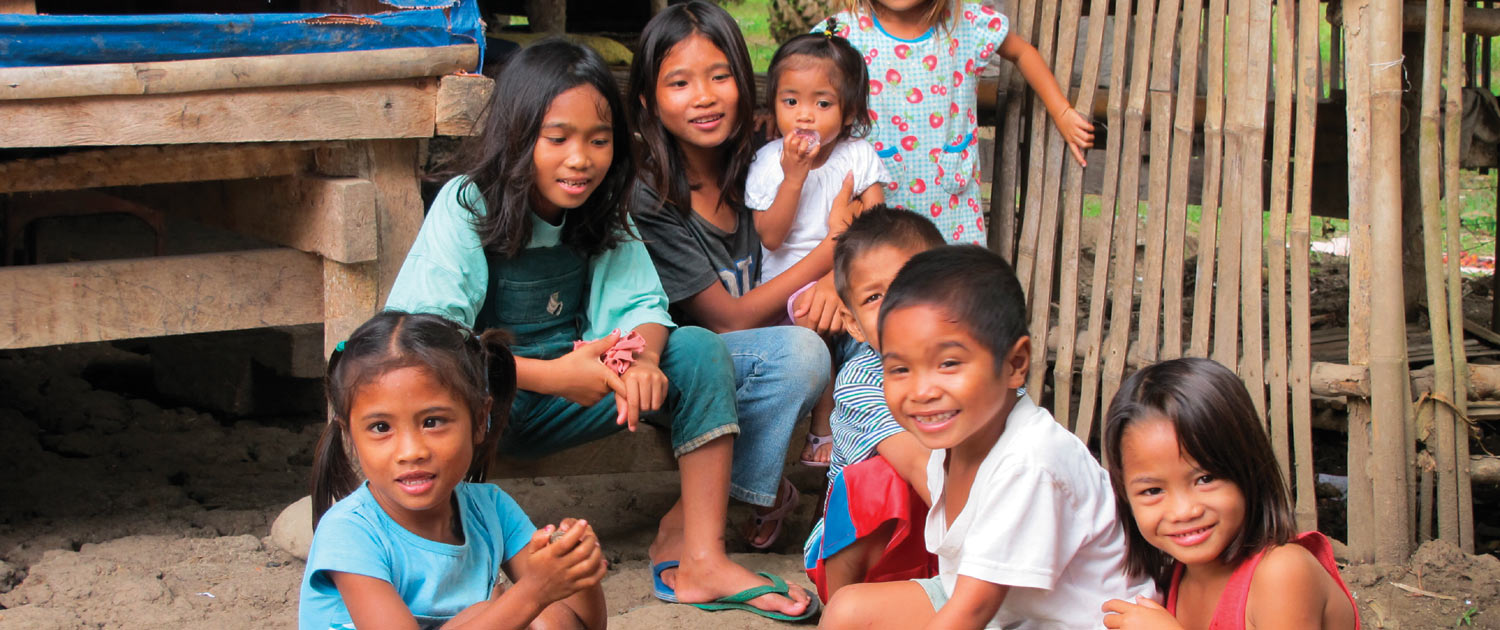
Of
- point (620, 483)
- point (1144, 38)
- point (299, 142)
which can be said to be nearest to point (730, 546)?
point (620, 483)

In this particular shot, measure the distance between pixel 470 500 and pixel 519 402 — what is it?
1.99 ft

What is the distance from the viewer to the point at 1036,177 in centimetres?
362

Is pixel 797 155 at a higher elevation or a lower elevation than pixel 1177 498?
higher

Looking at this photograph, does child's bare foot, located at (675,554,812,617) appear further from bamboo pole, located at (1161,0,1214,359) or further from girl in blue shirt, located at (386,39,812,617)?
bamboo pole, located at (1161,0,1214,359)

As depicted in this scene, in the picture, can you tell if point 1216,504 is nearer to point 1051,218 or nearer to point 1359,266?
point 1359,266

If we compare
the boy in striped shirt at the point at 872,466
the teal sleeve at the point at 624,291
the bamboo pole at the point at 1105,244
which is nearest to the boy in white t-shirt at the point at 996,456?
the boy in striped shirt at the point at 872,466

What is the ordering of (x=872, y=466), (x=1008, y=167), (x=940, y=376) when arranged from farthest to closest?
(x=1008, y=167)
(x=872, y=466)
(x=940, y=376)

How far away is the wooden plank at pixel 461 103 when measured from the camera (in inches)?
113

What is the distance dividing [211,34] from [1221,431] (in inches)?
83.1

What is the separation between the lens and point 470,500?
2191 millimetres

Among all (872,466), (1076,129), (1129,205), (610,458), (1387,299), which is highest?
(1076,129)

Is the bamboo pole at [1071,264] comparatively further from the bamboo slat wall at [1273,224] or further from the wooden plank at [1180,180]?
the wooden plank at [1180,180]

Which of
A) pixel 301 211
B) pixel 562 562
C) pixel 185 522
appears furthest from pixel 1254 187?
pixel 185 522

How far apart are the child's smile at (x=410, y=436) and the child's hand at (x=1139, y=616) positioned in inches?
40.3
